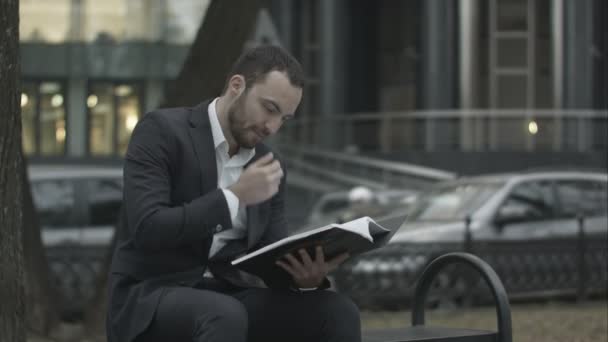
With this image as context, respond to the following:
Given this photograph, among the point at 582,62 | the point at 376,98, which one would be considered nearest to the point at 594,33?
the point at 582,62

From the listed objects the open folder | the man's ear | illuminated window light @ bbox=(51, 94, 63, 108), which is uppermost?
the man's ear

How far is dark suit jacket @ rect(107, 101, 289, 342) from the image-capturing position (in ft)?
12.9

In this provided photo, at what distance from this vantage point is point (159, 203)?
399cm

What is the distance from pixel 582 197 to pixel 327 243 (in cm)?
1004

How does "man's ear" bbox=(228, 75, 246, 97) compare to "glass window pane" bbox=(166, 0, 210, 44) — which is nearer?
"man's ear" bbox=(228, 75, 246, 97)

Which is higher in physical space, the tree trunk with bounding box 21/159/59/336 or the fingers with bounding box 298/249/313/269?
the fingers with bounding box 298/249/313/269

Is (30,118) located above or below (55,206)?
below

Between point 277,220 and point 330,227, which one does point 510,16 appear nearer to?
point 277,220

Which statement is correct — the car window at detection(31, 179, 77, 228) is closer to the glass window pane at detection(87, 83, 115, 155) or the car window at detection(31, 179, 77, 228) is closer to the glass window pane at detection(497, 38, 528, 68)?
the glass window pane at detection(497, 38, 528, 68)

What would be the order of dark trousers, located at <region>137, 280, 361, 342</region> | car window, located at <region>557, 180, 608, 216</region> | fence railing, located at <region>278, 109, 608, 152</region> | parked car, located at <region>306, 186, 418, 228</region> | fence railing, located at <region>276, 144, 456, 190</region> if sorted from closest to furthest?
dark trousers, located at <region>137, 280, 361, 342</region> < car window, located at <region>557, 180, 608, 216</region> < parked car, located at <region>306, 186, 418, 228</region> < fence railing, located at <region>276, 144, 456, 190</region> < fence railing, located at <region>278, 109, 608, 152</region>

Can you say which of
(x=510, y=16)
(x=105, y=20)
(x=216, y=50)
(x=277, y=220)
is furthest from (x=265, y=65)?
(x=105, y=20)

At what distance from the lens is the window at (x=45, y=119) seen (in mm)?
37812

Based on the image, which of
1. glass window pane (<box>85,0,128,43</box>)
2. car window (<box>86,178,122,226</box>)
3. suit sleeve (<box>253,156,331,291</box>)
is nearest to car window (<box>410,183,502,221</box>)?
car window (<box>86,178,122,226</box>)

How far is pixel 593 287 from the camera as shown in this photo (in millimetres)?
12961
